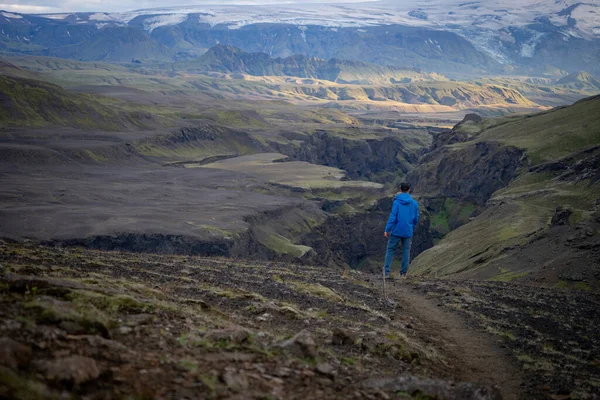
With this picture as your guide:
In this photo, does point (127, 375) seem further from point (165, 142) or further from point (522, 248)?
point (165, 142)

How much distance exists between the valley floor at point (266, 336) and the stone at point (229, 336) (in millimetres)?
31

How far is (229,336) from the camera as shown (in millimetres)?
10891

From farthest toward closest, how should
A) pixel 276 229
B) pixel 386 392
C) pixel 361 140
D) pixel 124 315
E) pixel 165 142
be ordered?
pixel 361 140 → pixel 165 142 → pixel 276 229 → pixel 124 315 → pixel 386 392

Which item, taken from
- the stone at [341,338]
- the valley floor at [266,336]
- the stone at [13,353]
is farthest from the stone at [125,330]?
the stone at [341,338]

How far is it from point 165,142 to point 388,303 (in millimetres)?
142217

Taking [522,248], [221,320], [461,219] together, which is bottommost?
[461,219]

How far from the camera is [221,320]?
42.6 ft

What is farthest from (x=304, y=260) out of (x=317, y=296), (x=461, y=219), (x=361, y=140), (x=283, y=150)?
(x=361, y=140)

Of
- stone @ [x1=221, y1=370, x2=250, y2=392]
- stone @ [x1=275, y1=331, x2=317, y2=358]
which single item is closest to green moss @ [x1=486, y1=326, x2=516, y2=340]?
stone @ [x1=275, y1=331, x2=317, y2=358]

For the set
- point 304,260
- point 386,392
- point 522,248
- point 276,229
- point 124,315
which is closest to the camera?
point 386,392

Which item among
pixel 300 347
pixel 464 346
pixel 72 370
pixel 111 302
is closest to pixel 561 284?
pixel 464 346

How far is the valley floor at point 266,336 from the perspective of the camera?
8406 mm

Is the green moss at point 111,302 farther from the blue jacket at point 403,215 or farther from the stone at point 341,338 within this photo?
the blue jacket at point 403,215

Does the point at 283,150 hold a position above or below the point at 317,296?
below
